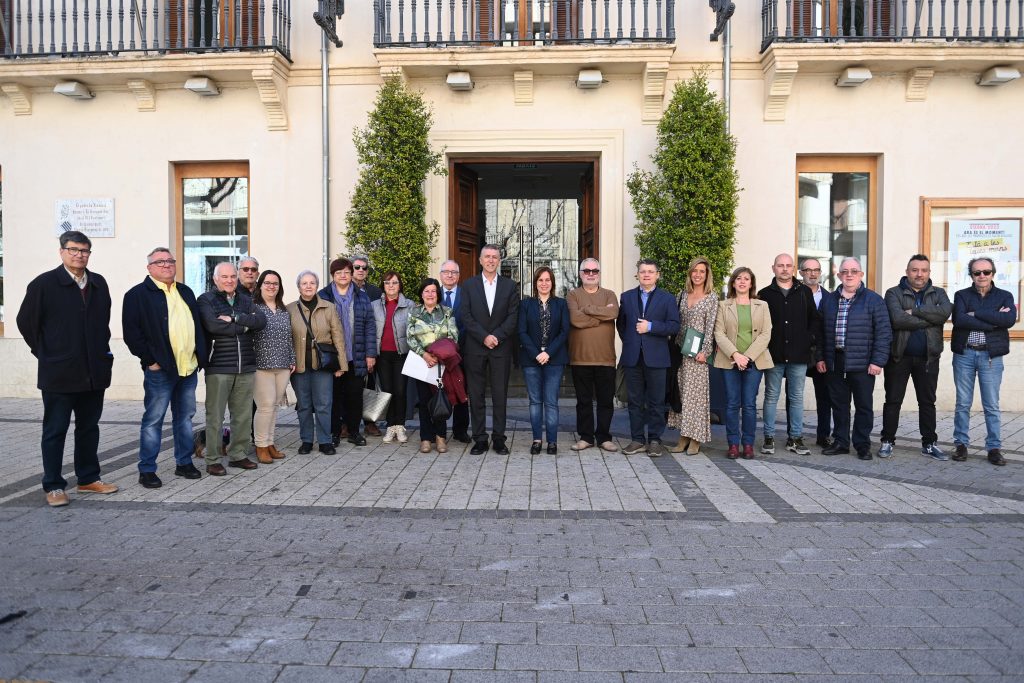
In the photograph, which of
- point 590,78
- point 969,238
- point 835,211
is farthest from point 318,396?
point 969,238

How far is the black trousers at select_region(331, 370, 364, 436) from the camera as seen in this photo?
8219 millimetres

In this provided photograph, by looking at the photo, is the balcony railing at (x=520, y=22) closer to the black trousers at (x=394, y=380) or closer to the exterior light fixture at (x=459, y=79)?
the exterior light fixture at (x=459, y=79)

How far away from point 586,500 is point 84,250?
413cm

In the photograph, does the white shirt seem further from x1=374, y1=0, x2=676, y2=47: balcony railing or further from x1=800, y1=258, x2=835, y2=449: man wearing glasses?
x1=374, y1=0, x2=676, y2=47: balcony railing

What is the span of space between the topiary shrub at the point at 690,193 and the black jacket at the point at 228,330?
17.4 ft

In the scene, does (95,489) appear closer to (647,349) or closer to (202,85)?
(647,349)

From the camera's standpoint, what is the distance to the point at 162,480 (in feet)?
21.7

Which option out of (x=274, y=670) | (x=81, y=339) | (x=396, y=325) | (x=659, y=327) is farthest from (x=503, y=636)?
(x=396, y=325)

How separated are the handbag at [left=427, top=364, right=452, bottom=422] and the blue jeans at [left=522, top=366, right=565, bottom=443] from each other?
81 centimetres

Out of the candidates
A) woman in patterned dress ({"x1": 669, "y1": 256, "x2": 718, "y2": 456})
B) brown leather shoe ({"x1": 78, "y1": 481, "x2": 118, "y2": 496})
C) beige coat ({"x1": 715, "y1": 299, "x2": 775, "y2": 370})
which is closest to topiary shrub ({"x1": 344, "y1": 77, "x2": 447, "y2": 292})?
woman in patterned dress ({"x1": 669, "y1": 256, "x2": 718, "y2": 456})

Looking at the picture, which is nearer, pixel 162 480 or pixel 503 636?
pixel 503 636

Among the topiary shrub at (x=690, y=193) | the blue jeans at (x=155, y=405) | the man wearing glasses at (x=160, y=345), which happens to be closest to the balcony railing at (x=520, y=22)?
the topiary shrub at (x=690, y=193)

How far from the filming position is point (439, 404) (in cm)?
776

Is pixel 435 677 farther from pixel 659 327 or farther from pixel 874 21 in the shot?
pixel 874 21
